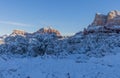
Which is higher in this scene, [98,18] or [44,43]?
[98,18]

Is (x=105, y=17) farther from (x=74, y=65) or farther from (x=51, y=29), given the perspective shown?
(x=74, y=65)

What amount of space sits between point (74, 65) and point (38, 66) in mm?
2044

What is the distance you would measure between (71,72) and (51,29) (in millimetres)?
82152

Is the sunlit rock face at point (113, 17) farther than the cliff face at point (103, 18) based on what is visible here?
No

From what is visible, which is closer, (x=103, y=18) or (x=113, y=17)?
(x=113, y=17)

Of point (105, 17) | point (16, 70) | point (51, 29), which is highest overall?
point (105, 17)

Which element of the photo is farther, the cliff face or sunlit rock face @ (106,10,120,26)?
the cliff face

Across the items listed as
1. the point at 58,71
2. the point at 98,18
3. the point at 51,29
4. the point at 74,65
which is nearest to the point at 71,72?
the point at 58,71

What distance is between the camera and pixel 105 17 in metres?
109

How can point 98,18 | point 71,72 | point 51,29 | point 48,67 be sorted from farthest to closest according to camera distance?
1. point 98,18
2. point 51,29
3. point 48,67
4. point 71,72

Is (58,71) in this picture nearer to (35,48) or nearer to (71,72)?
(71,72)

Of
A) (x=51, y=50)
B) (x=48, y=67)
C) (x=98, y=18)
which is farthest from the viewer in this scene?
(x=98, y=18)

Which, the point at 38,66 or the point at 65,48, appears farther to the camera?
the point at 65,48

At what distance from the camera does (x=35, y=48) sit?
3419 cm
